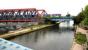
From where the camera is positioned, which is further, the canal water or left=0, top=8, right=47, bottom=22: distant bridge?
left=0, top=8, right=47, bottom=22: distant bridge

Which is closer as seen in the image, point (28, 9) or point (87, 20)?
point (87, 20)

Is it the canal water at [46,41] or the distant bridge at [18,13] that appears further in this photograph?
the distant bridge at [18,13]

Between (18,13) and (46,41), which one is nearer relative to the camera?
(46,41)

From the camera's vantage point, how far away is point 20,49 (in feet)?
11.6

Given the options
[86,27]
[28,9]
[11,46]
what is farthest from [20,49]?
[28,9]

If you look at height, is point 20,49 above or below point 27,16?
above

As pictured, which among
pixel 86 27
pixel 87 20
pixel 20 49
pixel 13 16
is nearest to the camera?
pixel 20 49

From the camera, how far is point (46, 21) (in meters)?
118

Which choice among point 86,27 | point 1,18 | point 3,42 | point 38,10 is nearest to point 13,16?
point 1,18

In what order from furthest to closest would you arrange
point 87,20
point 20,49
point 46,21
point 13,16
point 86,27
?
point 13,16, point 46,21, point 86,27, point 87,20, point 20,49

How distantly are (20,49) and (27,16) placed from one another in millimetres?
121524

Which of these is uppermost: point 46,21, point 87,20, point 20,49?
point 20,49

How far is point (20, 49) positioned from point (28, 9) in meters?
124

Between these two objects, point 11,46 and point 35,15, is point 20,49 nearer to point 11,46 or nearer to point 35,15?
point 11,46
